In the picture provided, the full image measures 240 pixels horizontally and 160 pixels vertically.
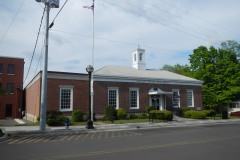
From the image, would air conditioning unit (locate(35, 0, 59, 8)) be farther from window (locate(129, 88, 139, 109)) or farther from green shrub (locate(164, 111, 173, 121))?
green shrub (locate(164, 111, 173, 121))

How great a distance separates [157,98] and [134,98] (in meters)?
3.62

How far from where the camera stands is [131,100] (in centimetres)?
3078

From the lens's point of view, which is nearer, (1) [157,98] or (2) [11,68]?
(1) [157,98]

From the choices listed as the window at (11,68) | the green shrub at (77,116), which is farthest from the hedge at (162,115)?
the window at (11,68)

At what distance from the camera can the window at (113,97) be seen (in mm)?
29284

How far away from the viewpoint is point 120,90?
97.9 feet

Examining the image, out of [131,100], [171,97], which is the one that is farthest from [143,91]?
[171,97]

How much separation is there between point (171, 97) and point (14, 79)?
88.2 feet

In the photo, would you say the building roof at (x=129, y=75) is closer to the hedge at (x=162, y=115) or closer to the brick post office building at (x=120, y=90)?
the brick post office building at (x=120, y=90)

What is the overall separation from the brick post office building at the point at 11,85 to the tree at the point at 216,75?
3161cm

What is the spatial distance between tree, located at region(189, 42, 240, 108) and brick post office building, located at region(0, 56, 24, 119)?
3161 centimetres

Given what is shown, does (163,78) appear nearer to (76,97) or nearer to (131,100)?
(131,100)

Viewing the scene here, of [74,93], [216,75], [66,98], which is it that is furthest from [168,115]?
[216,75]

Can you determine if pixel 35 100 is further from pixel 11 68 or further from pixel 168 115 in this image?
pixel 11 68
